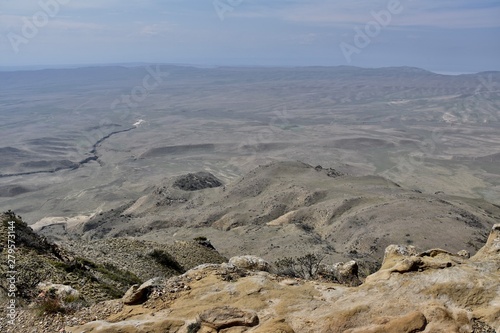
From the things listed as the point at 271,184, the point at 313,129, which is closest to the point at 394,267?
the point at 271,184

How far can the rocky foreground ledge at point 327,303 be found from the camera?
8.26m

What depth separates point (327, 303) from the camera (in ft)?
31.1

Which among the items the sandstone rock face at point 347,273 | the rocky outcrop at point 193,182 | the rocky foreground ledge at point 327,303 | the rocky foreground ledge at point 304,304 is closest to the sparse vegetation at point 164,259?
the sandstone rock face at point 347,273

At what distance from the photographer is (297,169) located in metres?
61.3

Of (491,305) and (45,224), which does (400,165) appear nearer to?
(45,224)

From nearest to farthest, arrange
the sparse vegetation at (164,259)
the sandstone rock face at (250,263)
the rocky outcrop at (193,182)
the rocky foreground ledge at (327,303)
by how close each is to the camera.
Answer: the rocky foreground ledge at (327,303)
the sandstone rock face at (250,263)
the sparse vegetation at (164,259)
the rocky outcrop at (193,182)

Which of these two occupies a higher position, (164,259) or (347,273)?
(347,273)

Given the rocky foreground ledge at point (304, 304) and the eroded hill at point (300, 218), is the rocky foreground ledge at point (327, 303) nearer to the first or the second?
the rocky foreground ledge at point (304, 304)

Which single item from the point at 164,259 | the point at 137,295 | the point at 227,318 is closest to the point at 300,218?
the point at 164,259

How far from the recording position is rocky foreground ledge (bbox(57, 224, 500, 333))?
27.1ft

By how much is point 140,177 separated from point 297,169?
41030 millimetres
